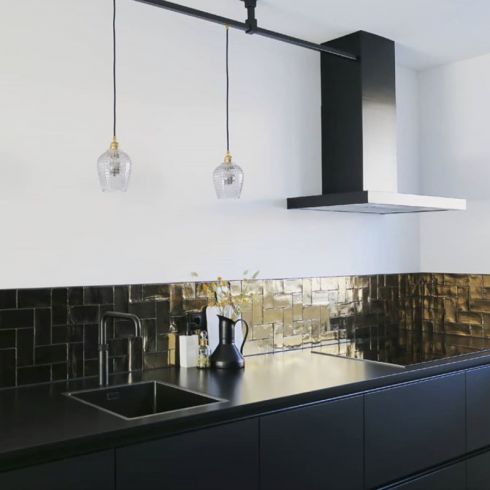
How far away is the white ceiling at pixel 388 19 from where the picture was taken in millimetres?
2895

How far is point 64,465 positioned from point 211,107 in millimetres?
1859

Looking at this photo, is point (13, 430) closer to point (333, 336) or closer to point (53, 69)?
point (53, 69)

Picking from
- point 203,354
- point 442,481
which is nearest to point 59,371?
point 203,354

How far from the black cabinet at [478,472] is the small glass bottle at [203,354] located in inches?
52.3

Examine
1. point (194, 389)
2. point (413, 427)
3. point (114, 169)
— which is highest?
point (114, 169)

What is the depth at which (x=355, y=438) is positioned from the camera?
2.40 m

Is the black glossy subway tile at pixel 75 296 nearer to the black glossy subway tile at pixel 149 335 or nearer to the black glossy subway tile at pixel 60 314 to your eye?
the black glossy subway tile at pixel 60 314

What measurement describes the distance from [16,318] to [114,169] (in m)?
0.69

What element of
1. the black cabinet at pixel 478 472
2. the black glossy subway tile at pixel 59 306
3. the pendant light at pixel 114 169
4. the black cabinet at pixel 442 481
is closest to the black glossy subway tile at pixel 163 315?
the black glossy subway tile at pixel 59 306

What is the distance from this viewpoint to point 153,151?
2771 mm

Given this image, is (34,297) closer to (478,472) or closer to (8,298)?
(8,298)

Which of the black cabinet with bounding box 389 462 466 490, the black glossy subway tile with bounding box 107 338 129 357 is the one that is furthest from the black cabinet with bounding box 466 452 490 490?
the black glossy subway tile with bounding box 107 338 129 357

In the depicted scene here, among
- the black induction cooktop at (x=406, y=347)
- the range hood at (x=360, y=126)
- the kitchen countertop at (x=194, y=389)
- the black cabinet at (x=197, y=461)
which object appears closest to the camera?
the kitchen countertop at (x=194, y=389)

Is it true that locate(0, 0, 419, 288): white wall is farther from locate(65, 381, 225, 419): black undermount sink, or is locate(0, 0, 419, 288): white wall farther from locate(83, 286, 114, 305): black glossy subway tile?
locate(65, 381, 225, 419): black undermount sink
